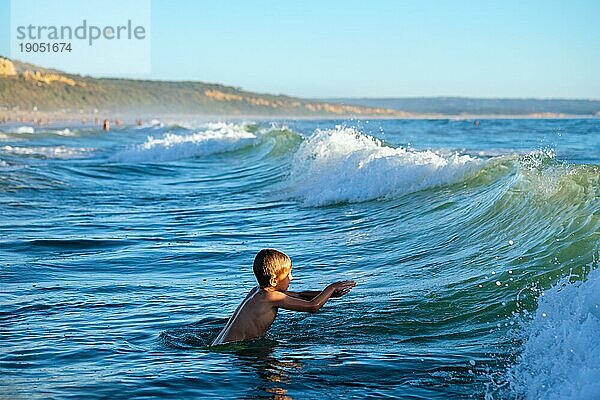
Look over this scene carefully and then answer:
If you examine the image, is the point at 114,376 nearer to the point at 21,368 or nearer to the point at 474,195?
the point at 21,368

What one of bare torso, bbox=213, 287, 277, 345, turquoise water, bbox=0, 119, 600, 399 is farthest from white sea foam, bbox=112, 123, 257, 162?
bare torso, bbox=213, 287, 277, 345

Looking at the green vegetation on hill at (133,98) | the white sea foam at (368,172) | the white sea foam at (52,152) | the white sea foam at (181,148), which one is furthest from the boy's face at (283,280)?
the green vegetation on hill at (133,98)

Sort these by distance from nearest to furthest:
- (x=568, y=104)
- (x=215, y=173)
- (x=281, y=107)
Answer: (x=215, y=173)
(x=568, y=104)
(x=281, y=107)

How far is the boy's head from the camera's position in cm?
694

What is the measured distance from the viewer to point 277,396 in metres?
5.87

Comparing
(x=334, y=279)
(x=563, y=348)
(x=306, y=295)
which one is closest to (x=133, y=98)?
(x=334, y=279)

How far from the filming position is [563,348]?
6004 mm

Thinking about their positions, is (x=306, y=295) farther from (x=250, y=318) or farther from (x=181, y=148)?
(x=181, y=148)

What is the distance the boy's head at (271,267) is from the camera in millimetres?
6938

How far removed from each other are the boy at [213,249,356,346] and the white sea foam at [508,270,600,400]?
1374 millimetres

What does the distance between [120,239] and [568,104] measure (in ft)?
499

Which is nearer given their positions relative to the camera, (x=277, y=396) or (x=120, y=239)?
(x=277, y=396)

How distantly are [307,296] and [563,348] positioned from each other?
1922mm

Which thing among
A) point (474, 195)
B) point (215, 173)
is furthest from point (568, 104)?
point (474, 195)
